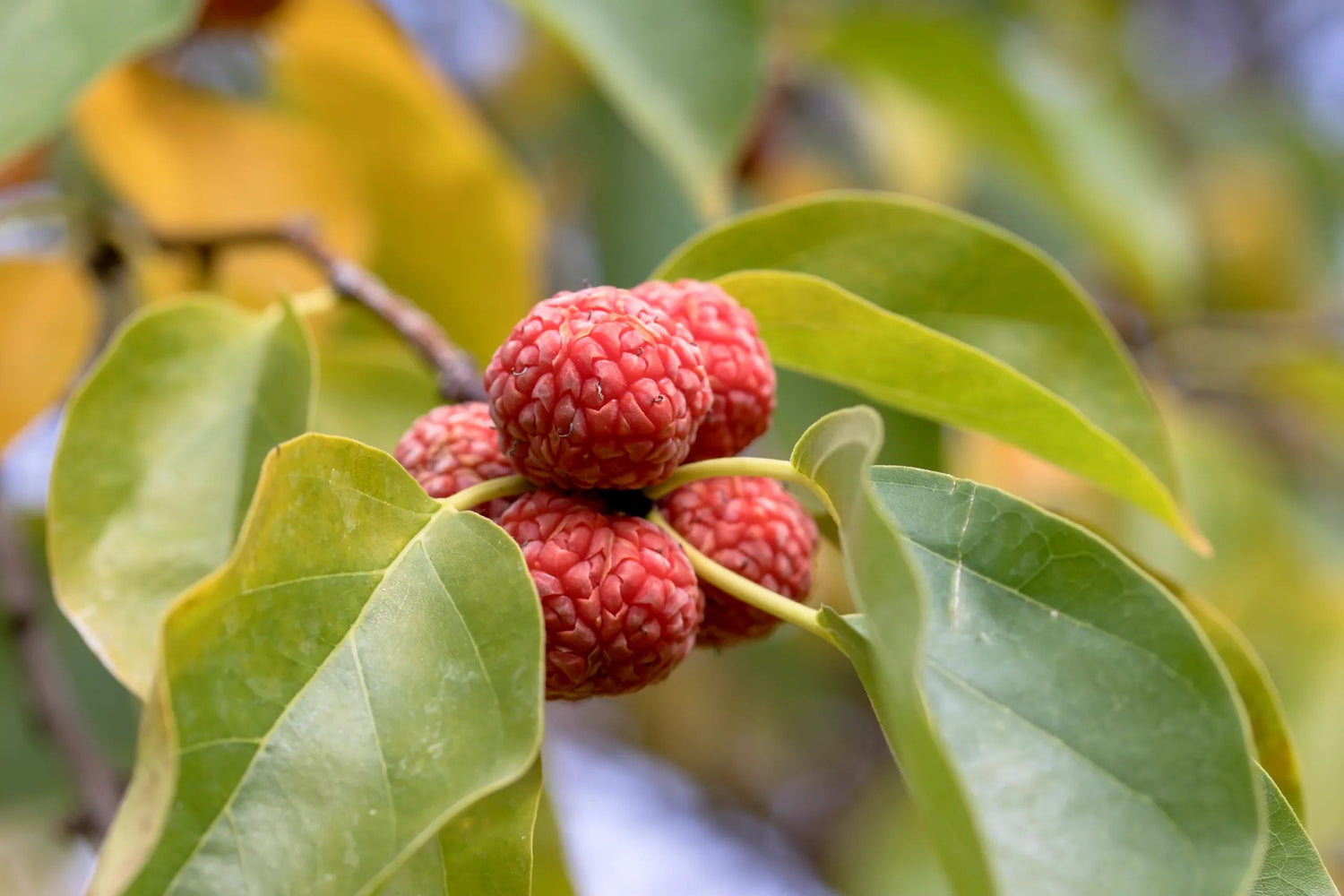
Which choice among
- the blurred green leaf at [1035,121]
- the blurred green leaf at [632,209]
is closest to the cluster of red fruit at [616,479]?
the blurred green leaf at [632,209]

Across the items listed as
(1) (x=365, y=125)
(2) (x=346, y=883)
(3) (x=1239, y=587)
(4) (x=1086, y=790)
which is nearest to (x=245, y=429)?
(2) (x=346, y=883)

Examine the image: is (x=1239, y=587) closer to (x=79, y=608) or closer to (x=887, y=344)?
(x=887, y=344)

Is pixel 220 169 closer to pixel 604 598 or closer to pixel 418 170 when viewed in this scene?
pixel 418 170

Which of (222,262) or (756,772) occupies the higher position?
(222,262)

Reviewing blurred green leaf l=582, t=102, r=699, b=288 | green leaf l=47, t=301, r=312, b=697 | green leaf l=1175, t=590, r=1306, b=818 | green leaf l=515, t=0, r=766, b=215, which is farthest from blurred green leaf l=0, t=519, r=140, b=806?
green leaf l=1175, t=590, r=1306, b=818

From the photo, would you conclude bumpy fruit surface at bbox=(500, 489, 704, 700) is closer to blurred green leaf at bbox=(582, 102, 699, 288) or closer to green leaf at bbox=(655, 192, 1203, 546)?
green leaf at bbox=(655, 192, 1203, 546)

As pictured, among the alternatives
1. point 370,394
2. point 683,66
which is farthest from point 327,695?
point 683,66

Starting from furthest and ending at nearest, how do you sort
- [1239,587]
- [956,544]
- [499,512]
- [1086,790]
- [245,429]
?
[1239,587] < [245,429] < [499,512] < [956,544] < [1086,790]
